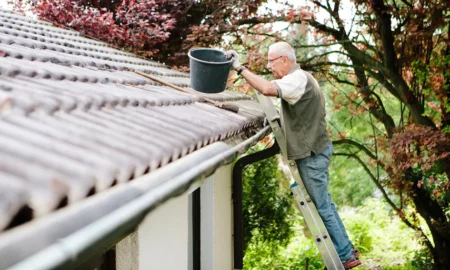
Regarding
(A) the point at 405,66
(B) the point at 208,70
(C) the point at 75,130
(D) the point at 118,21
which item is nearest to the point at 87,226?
(C) the point at 75,130

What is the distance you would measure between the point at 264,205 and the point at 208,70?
16.7ft

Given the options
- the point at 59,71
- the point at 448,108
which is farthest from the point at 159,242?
the point at 448,108

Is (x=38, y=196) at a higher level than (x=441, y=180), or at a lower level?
higher

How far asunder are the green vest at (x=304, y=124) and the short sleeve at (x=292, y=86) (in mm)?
122

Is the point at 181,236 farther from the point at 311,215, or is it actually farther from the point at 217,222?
the point at 217,222

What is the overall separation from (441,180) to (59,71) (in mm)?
5855

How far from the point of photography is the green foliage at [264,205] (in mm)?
8188

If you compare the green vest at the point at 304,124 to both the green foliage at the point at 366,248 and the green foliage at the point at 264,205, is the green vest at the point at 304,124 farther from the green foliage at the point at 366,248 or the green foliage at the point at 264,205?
the green foliage at the point at 366,248

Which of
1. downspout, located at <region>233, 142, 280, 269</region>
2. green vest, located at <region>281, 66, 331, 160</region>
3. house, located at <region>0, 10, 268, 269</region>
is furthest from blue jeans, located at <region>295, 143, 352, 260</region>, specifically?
downspout, located at <region>233, 142, 280, 269</region>

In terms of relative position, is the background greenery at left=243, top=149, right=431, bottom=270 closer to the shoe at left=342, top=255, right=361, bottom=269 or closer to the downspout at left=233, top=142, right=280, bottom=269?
the downspout at left=233, top=142, right=280, bottom=269

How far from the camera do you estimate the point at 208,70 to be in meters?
3.60

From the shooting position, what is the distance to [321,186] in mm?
3793

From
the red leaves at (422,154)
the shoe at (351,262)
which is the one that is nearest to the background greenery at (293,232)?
the red leaves at (422,154)

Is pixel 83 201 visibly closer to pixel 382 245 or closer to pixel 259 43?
pixel 259 43
